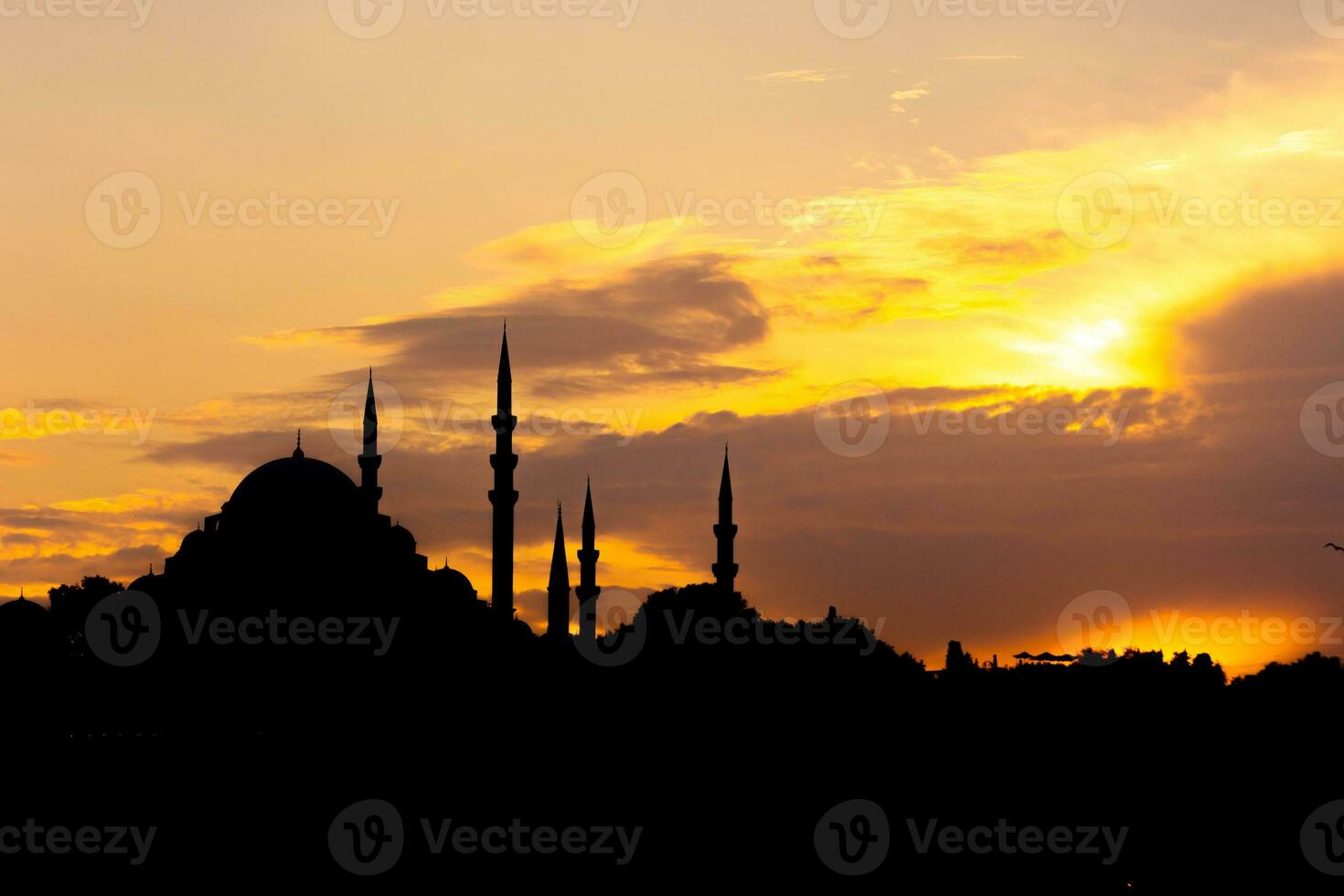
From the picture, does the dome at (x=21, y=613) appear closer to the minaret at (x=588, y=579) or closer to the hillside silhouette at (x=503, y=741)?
the hillside silhouette at (x=503, y=741)

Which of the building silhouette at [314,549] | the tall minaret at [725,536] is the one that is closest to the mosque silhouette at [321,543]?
the building silhouette at [314,549]

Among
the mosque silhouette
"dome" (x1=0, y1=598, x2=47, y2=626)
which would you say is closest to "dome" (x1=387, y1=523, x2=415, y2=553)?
the mosque silhouette

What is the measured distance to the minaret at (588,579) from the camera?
204 feet

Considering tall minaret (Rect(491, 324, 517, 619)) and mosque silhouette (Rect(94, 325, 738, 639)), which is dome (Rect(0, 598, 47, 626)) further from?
tall minaret (Rect(491, 324, 517, 619))

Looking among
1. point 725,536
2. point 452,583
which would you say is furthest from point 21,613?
point 725,536

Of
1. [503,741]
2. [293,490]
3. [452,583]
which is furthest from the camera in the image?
[452,583]

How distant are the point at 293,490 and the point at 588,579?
1468cm

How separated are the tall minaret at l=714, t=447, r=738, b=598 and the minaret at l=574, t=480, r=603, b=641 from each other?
13.6ft

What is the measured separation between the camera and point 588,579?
63.8 metres

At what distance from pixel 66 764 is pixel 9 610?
7251 mm

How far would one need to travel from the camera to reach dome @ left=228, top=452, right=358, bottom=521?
51250 mm

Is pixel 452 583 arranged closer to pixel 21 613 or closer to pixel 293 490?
pixel 293 490

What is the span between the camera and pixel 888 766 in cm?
4950

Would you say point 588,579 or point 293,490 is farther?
point 588,579
